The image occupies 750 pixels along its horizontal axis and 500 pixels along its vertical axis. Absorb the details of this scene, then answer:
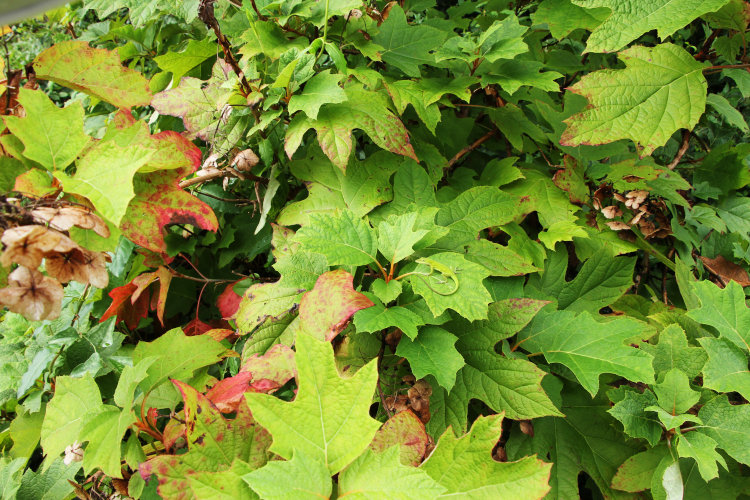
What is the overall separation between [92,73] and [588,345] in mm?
1149

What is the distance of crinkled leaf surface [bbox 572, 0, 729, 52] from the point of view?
3.42ft

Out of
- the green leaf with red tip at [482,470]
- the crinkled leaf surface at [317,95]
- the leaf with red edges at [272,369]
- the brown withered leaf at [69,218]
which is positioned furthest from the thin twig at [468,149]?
the brown withered leaf at [69,218]

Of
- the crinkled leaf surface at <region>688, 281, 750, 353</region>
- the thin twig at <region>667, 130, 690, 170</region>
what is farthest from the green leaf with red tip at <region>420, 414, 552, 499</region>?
the thin twig at <region>667, 130, 690, 170</region>

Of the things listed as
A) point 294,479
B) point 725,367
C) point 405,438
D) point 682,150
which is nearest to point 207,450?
point 294,479

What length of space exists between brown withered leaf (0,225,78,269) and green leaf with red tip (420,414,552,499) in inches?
24.3

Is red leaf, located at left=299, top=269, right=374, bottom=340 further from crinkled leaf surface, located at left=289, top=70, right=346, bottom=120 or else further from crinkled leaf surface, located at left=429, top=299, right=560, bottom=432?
crinkled leaf surface, located at left=289, top=70, right=346, bottom=120

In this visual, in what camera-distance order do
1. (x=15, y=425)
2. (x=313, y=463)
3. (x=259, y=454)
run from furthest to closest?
(x=15, y=425), (x=259, y=454), (x=313, y=463)

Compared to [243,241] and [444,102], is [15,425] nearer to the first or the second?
[243,241]

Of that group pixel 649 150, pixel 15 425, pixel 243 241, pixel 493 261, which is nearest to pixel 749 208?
pixel 649 150

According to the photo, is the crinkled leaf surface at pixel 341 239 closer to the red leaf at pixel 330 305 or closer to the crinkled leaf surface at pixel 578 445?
the red leaf at pixel 330 305

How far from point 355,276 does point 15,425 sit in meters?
0.98

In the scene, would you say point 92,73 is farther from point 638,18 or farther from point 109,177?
point 638,18

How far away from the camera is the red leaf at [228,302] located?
1.33m

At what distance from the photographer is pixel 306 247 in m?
0.93
